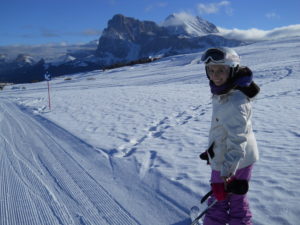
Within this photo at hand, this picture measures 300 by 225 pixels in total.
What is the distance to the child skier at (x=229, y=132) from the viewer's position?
2.50 metres

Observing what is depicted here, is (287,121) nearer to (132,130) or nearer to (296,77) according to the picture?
(132,130)

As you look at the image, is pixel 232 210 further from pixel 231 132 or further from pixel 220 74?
pixel 220 74

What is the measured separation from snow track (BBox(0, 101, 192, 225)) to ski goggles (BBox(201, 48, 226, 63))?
2.05 meters

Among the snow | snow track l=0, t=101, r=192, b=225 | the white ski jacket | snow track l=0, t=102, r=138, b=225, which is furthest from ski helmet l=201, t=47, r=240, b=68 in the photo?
snow track l=0, t=102, r=138, b=225

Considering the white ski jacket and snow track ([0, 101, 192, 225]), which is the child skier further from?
snow track ([0, 101, 192, 225])

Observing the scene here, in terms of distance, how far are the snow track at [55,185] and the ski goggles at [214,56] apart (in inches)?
80.8

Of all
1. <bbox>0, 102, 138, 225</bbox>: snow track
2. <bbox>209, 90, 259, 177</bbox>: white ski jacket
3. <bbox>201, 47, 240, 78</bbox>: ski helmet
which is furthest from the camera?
<bbox>0, 102, 138, 225</bbox>: snow track

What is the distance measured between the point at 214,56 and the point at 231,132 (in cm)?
76

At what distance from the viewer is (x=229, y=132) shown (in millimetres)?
2529

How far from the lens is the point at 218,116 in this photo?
8.77 feet

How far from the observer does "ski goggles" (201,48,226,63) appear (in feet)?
8.73

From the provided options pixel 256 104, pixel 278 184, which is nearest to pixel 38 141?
pixel 278 184

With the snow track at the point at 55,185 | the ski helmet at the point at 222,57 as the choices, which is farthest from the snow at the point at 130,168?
the ski helmet at the point at 222,57

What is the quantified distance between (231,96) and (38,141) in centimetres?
618
